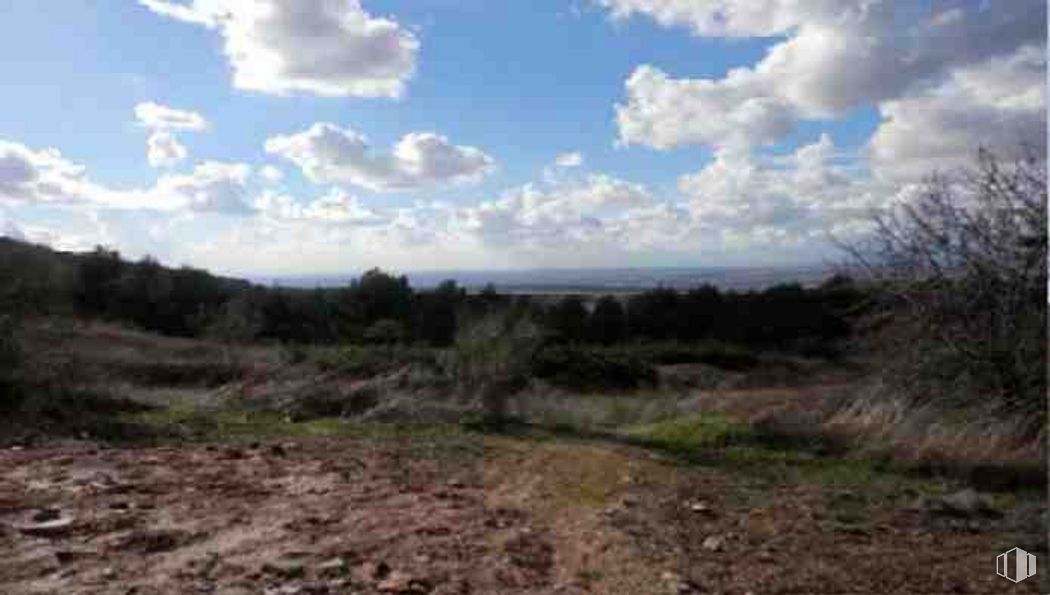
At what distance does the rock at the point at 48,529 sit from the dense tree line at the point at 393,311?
1863 cm

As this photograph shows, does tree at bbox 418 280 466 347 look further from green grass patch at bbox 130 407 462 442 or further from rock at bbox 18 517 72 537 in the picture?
rock at bbox 18 517 72 537

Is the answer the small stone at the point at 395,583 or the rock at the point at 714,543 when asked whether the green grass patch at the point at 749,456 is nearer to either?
the rock at the point at 714,543

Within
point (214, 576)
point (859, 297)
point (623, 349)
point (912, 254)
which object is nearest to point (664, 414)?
point (859, 297)

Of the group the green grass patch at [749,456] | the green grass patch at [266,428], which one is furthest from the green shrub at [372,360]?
the green grass patch at [749,456]

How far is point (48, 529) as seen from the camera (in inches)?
197

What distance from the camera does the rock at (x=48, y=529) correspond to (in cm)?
495

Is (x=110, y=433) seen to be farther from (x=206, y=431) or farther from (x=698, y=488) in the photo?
(x=698, y=488)

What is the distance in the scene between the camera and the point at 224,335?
23.3m

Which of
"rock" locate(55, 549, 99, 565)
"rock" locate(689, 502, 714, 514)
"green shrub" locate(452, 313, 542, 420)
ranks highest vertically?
"green shrub" locate(452, 313, 542, 420)

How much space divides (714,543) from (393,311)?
988 inches

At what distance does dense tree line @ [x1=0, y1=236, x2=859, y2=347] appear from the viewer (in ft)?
85.5

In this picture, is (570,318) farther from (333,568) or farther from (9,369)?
(333,568)

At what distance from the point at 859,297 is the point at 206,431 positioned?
7957mm

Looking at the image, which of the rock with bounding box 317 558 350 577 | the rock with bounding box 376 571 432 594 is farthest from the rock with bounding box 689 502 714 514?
the rock with bounding box 317 558 350 577
